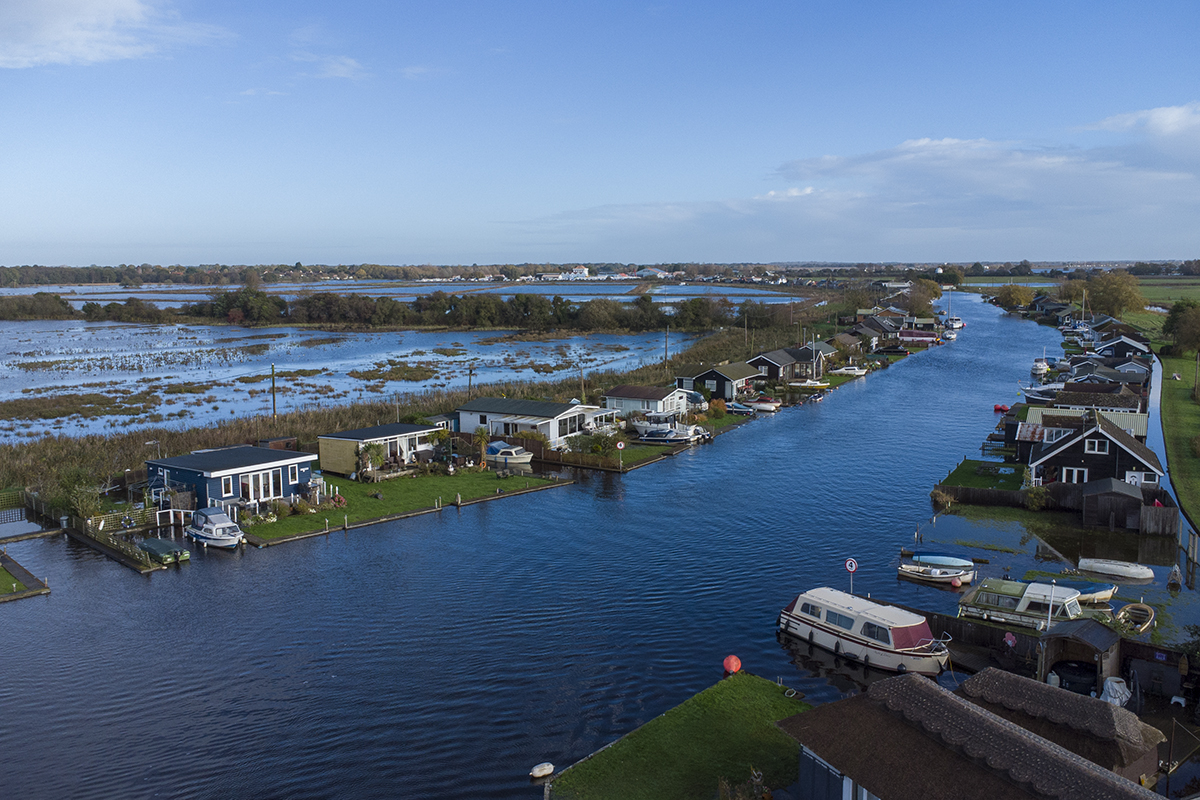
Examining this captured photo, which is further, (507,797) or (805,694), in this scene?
(805,694)

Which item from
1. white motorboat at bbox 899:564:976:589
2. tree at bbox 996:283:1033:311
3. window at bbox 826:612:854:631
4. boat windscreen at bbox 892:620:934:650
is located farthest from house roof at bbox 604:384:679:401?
tree at bbox 996:283:1033:311

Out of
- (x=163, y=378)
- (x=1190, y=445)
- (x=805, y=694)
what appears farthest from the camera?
(x=163, y=378)

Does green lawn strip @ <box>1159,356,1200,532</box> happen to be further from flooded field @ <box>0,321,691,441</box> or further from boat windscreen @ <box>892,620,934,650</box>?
flooded field @ <box>0,321,691,441</box>

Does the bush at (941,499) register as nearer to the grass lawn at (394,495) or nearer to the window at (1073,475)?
the window at (1073,475)

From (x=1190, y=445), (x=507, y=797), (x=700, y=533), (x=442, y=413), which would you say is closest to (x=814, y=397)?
(x=1190, y=445)

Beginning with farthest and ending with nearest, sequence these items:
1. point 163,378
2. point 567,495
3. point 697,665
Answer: point 163,378, point 567,495, point 697,665

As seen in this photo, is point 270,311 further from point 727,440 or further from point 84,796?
point 84,796
